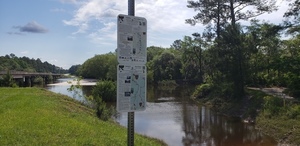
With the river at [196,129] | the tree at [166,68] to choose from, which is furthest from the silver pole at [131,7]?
the tree at [166,68]

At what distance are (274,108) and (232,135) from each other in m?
4.40

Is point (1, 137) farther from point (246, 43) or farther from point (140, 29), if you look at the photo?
point (246, 43)

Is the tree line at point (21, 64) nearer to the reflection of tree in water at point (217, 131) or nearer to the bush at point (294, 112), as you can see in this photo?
the reflection of tree in water at point (217, 131)

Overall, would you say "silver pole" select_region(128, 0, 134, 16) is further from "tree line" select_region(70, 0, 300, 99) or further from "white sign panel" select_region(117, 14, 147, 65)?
"tree line" select_region(70, 0, 300, 99)

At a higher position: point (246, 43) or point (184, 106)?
point (246, 43)

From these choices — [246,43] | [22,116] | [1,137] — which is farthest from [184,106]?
[1,137]

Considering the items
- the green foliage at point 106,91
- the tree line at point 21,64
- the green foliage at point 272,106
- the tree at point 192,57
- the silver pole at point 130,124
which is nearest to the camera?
the silver pole at point 130,124

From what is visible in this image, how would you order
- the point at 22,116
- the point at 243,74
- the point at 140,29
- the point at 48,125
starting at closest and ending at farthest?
the point at 140,29 → the point at 48,125 → the point at 22,116 → the point at 243,74

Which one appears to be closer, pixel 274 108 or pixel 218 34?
pixel 274 108

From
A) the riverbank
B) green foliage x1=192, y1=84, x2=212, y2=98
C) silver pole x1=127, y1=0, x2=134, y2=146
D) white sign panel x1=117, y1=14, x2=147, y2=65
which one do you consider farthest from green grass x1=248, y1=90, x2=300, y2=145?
white sign panel x1=117, y1=14, x2=147, y2=65

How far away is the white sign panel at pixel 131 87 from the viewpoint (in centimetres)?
336

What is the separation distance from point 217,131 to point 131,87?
17.3 meters

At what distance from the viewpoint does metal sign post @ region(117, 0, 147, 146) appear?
3.35m

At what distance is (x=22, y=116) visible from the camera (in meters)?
11.0
